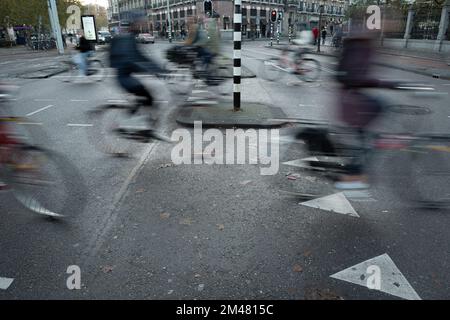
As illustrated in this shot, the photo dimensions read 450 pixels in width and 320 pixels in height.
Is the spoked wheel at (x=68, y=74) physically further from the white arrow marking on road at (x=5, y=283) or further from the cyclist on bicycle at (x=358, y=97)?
the cyclist on bicycle at (x=358, y=97)

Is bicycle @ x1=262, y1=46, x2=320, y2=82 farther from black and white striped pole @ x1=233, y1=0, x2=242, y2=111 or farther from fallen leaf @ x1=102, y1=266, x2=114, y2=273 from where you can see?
fallen leaf @ x1=102, y1=266, x2=114, y2=273

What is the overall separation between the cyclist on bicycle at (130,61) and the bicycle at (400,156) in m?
2.67

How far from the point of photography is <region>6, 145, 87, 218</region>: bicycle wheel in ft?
12.1

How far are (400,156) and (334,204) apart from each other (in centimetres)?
100

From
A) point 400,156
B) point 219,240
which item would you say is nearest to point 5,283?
point 219,240

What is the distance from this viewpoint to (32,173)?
12.3ft

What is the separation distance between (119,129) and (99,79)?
34.7 feet

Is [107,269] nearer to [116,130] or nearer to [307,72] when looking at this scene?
[116,130]

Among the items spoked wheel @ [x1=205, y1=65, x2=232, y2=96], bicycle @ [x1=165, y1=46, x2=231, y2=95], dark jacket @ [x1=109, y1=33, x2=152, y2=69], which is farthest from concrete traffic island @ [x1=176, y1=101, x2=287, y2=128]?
dark jacket @ [x1=109, y1=33, x2=152, y2=69]

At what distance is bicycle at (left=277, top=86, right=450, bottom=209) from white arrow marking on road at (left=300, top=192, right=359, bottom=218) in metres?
0.13

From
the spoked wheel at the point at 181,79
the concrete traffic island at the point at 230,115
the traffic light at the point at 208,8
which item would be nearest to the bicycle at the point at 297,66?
the traffic light at the point at 208,8

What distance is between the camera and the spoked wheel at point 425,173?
384 cm

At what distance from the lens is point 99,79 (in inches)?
592
